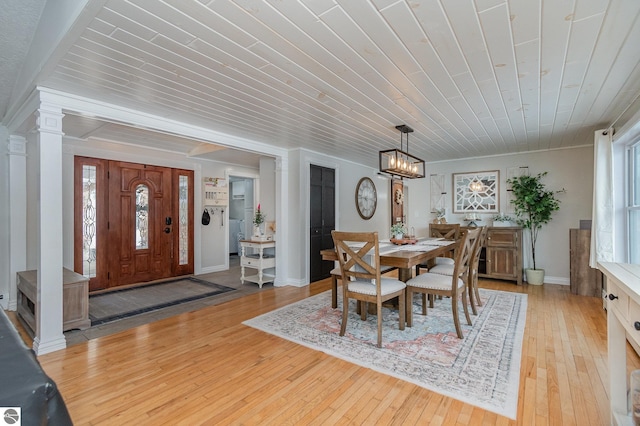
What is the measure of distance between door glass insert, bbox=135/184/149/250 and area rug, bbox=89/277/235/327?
0.77 metres

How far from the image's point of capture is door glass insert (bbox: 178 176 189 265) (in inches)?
224

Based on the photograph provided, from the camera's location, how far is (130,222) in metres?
5.07

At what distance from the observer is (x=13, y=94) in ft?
10.1

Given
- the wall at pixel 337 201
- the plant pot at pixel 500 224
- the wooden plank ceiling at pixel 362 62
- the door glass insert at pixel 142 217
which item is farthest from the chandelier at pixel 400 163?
the door glass insert at pixel 142 217

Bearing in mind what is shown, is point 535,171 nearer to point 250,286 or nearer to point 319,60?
point 319,60

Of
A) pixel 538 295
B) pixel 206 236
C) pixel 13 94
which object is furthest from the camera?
pixel 206 236

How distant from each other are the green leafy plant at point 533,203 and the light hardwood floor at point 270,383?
2261 millimetres

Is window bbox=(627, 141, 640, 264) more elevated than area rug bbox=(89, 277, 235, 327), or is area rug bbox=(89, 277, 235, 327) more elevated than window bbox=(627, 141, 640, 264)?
window bbox=(627, 141, 640, 264)

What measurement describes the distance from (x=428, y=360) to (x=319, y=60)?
2404mm

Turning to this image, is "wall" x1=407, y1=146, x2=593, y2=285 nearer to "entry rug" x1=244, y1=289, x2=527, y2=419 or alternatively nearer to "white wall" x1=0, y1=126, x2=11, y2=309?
"entry rug" x1=244, y1=289, x2=527, y2=419

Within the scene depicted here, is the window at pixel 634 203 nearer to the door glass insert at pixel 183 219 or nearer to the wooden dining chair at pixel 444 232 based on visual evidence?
the wooden dining chair at pixel 444 232

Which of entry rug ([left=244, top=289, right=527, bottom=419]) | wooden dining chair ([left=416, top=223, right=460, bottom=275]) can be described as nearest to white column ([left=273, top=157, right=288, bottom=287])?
entry rug ([left=244, top=289, right=527, bottom=419])

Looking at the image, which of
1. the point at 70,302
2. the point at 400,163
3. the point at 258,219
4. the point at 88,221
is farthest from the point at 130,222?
the point at 400,163

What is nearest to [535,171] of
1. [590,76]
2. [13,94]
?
[590,76]
